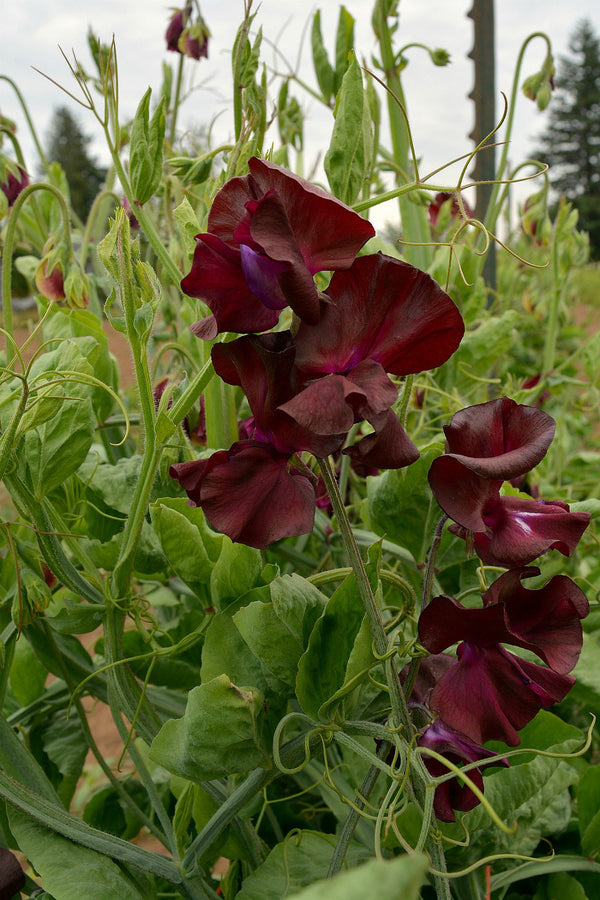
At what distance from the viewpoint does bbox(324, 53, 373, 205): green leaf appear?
1.36 ft

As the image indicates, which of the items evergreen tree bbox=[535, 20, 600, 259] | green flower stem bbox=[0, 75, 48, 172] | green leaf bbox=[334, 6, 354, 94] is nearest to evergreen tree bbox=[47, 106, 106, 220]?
evergreen tree bbox=[535, 20, 600, 259]

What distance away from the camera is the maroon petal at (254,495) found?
0.33m

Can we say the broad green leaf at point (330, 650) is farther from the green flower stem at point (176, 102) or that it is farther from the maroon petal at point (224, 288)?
the green flower stem at point (176, 102)

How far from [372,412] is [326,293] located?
3.0 inches

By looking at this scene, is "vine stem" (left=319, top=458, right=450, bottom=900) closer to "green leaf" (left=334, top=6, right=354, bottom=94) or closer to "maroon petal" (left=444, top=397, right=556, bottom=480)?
"maroon petal" (left=444, top=397, right=556, bottom=480)

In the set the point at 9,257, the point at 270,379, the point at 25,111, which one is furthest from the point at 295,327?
the point at 25,111

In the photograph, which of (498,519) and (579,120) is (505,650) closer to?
(498,519)

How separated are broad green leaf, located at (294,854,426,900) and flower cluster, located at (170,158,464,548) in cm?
17

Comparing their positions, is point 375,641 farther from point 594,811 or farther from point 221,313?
point 594,811

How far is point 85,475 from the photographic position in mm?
544

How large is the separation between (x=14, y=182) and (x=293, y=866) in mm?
718

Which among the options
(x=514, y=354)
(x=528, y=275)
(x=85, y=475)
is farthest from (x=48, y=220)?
(x=528, y=275)

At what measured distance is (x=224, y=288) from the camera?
0.33 metres

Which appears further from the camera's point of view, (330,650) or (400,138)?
(400,138)
